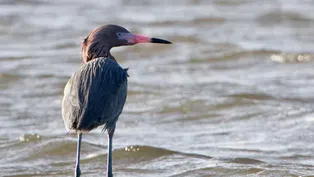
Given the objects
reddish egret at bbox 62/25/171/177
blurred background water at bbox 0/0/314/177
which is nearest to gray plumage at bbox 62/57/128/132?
reddish egret at bbox 62/25/171/177

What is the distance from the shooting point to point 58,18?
1873 cm

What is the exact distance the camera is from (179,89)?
12.8 m

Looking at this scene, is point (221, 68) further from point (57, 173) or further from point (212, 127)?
point (57, 173)

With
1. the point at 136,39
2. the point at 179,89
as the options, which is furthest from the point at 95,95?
the point at 179,89

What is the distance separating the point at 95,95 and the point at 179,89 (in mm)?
4990

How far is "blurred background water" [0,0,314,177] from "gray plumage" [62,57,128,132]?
4.06ft

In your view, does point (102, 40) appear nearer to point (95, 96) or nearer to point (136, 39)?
point (136, 39)

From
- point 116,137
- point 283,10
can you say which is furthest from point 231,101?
point 283,10

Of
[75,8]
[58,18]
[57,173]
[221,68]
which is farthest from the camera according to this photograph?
[75,8]

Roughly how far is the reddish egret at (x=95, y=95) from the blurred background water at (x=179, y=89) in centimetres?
119

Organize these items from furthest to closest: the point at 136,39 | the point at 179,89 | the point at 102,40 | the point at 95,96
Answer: the point at 179,89 < the point at 136,39 < the point at 102,40 < the point at 95,96

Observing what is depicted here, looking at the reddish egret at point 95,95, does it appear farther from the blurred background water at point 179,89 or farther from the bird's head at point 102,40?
the blurred background water at point 179,89

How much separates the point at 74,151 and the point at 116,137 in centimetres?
68

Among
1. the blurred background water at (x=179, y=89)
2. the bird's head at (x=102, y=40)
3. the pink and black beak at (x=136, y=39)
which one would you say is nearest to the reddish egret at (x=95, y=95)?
the bird's head at (x=102, y=40)
